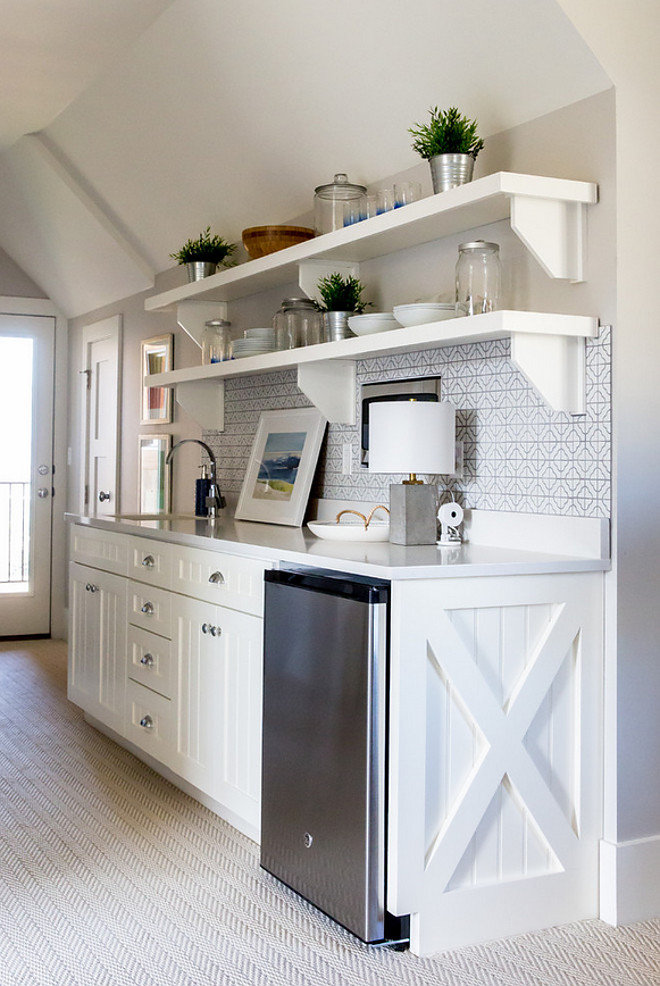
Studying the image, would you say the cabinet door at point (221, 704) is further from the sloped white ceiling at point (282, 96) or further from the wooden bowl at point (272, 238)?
the sloped white ceiling at point (282, 96)

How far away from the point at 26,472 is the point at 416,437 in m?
4.57

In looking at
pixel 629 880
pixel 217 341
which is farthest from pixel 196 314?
pixel 629 880

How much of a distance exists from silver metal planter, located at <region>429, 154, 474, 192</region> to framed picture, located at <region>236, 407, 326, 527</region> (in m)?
1.30

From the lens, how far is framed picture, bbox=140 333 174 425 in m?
5.42

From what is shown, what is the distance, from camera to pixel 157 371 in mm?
5543

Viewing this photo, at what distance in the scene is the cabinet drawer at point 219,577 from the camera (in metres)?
3.03

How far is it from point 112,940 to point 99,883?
36 centimetres

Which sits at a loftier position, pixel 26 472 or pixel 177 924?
pixel 26 472

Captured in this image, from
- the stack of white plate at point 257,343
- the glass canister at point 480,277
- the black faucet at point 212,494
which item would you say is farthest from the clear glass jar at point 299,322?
the glass canister at point 480,277

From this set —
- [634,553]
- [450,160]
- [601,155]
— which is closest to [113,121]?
[450,160]

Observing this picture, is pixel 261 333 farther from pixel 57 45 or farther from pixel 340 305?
pixel 57 45

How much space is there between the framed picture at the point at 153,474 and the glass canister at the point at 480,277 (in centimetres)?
285

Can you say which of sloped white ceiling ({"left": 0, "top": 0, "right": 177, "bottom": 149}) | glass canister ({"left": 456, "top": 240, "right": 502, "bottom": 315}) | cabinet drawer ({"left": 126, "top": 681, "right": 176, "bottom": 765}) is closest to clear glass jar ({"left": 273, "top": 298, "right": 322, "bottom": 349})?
glass canister ({"left": 456, "top": 240, "right": 502, "bottom": 315})

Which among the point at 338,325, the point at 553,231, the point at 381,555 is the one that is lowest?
the point at 381,555
